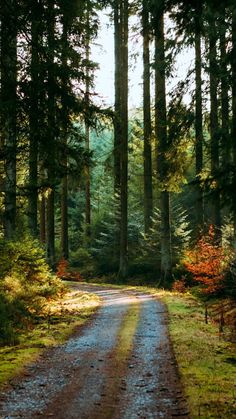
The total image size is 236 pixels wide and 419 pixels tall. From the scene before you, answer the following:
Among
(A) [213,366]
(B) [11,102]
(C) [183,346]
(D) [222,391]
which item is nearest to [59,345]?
(C) [183,346]

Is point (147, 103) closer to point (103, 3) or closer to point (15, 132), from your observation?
point (103, 3)

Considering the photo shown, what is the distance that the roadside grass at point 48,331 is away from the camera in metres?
9.68

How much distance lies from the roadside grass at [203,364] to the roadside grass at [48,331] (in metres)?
2.97

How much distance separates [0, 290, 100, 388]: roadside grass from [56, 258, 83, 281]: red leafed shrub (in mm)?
7370

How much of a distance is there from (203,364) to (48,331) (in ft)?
16.5

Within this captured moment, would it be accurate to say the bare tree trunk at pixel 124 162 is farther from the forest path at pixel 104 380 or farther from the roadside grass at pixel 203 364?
the forest path at pixel 104 380

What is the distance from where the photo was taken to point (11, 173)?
16750 mm

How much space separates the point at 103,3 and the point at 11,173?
7187 millimetres

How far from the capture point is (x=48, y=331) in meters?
13.2

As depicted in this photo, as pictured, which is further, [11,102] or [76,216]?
[76,216]

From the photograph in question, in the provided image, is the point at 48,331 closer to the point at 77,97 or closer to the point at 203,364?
the point at 203,364

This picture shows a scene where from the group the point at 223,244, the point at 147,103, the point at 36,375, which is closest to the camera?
the point at 36,375

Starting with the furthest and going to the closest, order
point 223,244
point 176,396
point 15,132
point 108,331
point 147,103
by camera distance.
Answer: point 147,103 → point 223,244 → point 108,331 → point 15,132 → point 176,396

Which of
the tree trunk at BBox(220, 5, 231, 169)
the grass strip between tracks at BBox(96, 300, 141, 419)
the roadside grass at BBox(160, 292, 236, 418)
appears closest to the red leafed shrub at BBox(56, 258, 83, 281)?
the grass strip between tracks at BBox(96, 300, 141, 419)
